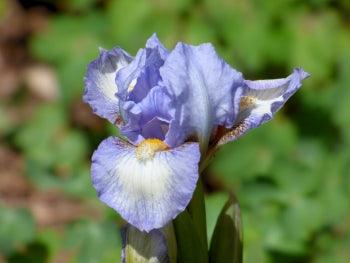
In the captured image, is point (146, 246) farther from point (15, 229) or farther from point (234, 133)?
point (15, 229)

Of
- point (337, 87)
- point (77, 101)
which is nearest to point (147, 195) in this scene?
point (337, 87)

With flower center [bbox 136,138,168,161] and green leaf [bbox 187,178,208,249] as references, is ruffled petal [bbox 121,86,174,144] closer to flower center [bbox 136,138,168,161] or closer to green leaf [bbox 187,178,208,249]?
flower center [bbox 136,138,168,161]

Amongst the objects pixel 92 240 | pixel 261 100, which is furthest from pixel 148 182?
pixel 92 240

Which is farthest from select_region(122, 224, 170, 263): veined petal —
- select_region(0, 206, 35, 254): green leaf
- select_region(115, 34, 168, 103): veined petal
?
select_region(0, 206, 35, 254): green leaf

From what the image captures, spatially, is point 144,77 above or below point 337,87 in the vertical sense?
below

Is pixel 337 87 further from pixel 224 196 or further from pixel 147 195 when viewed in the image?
pixel 147 195

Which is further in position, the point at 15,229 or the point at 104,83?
the point at 15,229

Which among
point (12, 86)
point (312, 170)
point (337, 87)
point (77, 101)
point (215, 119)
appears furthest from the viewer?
point (12, 86)
